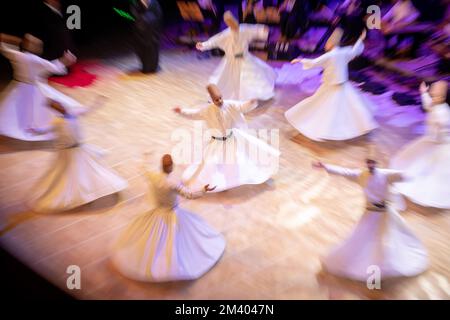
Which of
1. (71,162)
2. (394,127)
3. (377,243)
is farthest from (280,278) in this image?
(394,127)

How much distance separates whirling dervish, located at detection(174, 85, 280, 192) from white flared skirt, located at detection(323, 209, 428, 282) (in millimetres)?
1442

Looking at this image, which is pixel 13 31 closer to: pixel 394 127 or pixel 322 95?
pixel 322 95

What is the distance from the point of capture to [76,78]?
821cm

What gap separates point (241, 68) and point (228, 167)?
223 cm

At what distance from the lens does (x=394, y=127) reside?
21.8 ft

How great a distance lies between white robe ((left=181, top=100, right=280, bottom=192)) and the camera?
516 centimetres

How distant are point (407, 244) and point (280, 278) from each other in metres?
1.09

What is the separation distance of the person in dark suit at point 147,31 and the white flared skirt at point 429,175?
4663 millimetres

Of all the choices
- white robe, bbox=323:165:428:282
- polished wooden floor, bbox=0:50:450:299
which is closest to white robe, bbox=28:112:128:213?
polished wooden floor, bbox=0:50:450:299

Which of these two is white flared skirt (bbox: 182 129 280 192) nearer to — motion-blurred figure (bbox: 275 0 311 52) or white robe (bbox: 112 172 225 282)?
white robe (bbox: 112 172 225 282)

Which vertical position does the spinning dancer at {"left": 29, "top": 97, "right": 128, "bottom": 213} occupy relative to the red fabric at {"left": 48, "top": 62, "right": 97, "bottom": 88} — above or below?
below

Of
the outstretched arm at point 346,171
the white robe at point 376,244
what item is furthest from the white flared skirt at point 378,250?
the outstretched arm at point 346,171

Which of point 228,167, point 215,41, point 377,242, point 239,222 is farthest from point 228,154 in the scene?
point 215,41

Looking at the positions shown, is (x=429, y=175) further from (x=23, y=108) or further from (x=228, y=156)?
(x=23, y=108)
